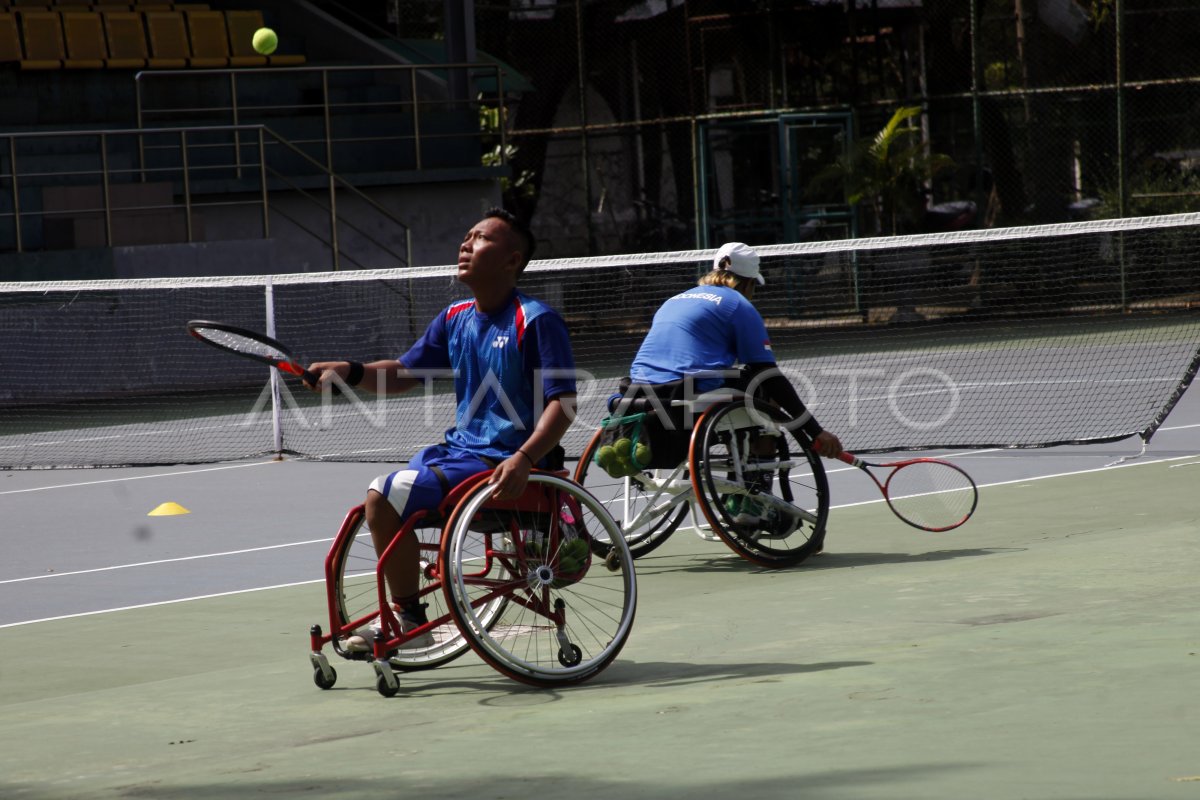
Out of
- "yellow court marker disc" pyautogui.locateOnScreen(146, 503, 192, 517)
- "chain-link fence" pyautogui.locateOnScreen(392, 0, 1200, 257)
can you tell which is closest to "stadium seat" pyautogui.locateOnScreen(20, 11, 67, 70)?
"chain-link fence" pyautogui.locateOnScreen(392, 0, 1200, 257)

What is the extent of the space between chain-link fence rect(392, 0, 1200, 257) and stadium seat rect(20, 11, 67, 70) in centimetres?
681

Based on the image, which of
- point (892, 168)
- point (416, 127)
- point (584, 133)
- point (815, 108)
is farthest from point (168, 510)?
point (584, 133)

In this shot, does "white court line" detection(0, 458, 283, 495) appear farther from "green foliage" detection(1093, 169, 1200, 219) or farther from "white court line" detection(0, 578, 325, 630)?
"green foliage" detection(1093, 169, 1200, 219)

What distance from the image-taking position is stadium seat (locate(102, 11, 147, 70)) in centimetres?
2366

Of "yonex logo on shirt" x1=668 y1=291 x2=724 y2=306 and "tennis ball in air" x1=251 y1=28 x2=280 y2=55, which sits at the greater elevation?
"tennis ball in air" x1=251 y1=28 x2=280 y2=55

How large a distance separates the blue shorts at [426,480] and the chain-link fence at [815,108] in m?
18.3

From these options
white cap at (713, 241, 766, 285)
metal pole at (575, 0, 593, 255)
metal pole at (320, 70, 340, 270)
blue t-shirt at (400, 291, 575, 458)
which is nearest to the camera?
blue t-shirt at (400, 291, 575, 458)

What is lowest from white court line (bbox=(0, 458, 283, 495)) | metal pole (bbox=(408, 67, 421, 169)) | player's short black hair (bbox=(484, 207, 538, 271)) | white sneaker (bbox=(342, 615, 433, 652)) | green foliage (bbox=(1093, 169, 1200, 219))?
white court line (bbox=(0, 458, 283, 495))

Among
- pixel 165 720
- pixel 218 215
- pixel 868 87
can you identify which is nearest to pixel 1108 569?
pixel 165 720

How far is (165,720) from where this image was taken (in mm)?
5410

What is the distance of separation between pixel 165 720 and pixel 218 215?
660 inches

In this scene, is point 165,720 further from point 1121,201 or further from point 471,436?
point 1121,201

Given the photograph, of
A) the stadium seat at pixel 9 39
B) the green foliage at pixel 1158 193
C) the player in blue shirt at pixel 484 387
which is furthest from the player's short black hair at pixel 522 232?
the stadium seat at pixel 9 39

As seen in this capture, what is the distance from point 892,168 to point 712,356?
646 inches
